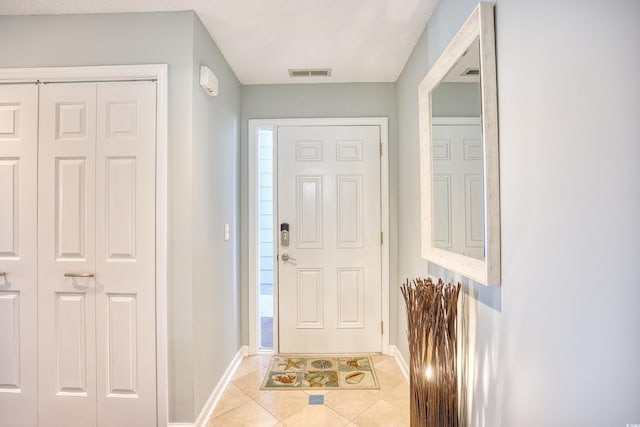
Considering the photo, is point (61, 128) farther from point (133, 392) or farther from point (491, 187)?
point (491, 187)

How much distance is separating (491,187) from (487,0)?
0.74m

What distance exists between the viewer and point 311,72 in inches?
116

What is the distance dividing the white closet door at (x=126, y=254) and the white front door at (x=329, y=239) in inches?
52.5

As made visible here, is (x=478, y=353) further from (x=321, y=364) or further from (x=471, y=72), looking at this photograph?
(x=321, y=364)

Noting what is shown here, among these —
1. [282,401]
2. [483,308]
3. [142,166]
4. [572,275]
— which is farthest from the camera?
[282,401]

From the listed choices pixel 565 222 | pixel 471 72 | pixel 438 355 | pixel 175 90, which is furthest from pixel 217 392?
pixel 471 72

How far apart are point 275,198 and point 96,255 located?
4.95ft

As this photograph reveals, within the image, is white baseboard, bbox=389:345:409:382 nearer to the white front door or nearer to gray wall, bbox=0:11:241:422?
the white front door

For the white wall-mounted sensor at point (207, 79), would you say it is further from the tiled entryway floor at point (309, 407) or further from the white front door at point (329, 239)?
the tiled entryway floor at point (309, 407)

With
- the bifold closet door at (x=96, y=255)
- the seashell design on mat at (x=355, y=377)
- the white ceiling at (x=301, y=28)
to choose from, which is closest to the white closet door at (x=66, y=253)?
the bifold closet door at (x=96, y=255)

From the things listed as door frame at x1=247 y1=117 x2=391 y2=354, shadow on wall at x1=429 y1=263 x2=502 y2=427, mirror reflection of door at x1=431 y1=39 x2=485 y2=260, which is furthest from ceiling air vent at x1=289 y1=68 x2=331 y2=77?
shadow on wall at x1=429 y1=263 x2=502 y2=427

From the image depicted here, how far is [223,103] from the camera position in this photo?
2658 mm

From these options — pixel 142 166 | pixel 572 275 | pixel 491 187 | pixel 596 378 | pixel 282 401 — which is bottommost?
pixel 282 401

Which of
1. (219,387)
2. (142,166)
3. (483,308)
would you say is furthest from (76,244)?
(483,308)
